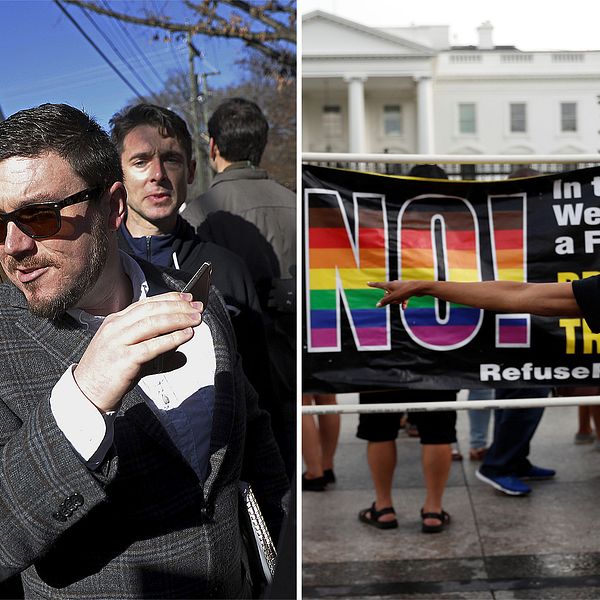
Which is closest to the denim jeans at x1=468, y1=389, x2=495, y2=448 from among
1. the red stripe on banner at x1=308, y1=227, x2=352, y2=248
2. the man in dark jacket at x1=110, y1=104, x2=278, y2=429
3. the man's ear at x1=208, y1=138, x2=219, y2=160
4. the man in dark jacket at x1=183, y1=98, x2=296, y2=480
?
the red stripe on banner at x1=308, y1=227, x2=352, y2=248

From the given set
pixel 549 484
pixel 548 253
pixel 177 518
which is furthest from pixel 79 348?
pixel 549 484

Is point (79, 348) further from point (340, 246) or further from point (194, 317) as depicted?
point (340, 246)

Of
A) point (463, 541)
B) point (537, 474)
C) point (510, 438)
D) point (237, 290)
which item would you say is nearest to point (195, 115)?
point (237, 290)

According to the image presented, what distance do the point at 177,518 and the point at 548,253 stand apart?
108 inches

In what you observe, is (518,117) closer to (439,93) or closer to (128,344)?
(439,93)

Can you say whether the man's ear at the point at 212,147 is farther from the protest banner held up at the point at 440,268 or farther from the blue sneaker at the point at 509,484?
the blue sneaker at the point at 509,484

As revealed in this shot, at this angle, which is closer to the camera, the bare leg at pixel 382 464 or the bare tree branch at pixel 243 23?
the bare tree branch at pixel 243 23

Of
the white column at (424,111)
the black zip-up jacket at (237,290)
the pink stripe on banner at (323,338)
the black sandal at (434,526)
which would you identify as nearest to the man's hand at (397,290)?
the pink stripe on banner at (323,338)

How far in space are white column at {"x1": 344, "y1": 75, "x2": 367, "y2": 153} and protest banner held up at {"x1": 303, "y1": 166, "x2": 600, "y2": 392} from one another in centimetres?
5199

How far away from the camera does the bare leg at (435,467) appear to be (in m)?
5.01

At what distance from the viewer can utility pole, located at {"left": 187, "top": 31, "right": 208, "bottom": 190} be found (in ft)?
6.41

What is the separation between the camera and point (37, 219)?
5.72 feet

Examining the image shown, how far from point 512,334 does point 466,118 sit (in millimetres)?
55277

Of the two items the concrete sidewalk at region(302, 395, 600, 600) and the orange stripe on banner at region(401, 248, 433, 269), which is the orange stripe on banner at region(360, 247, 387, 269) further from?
the concrete sidewalk at region(302, 395, 600, 600)
